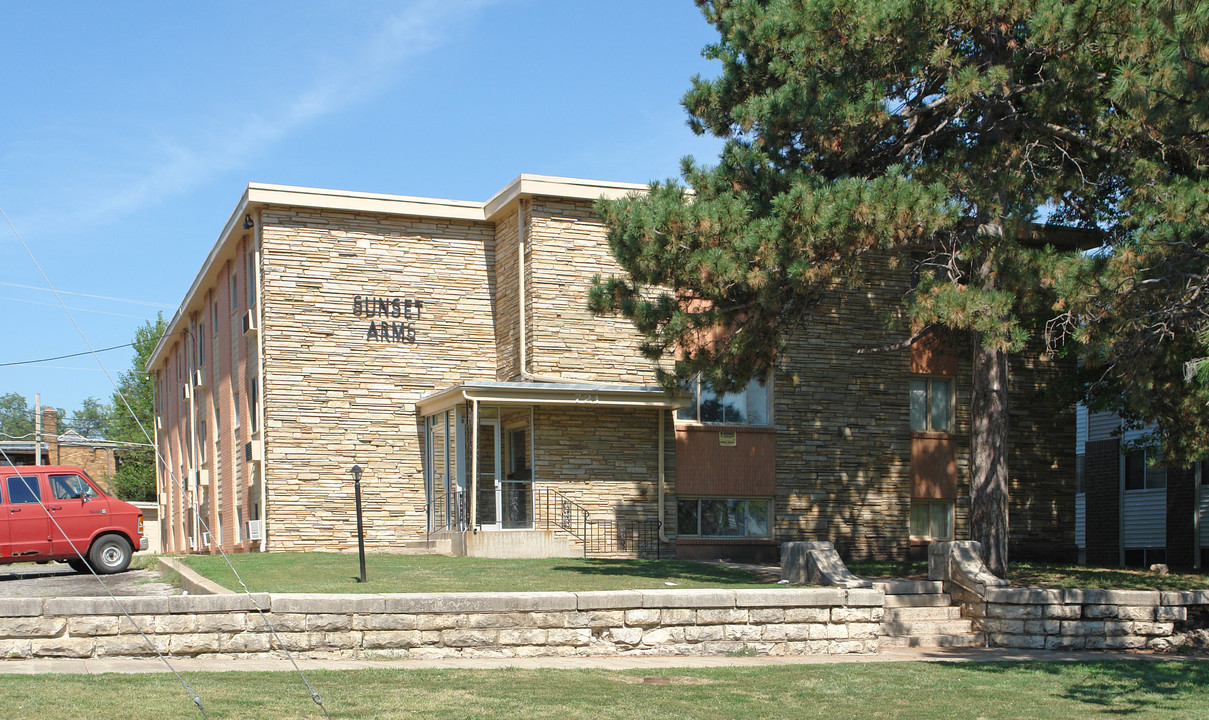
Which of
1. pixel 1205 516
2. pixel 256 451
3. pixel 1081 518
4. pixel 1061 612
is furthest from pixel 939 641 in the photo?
pixel 1081 518

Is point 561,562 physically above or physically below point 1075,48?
below

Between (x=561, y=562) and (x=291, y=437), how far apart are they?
692 centimetres

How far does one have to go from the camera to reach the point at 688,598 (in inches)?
483

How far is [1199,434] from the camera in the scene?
17000 millimetres

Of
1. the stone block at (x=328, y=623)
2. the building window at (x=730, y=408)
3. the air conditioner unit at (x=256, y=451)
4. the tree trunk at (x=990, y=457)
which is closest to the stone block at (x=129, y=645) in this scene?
the stone block at (x=328, y=623)

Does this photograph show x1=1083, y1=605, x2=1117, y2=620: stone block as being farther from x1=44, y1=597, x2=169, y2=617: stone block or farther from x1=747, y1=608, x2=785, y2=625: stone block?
x1=44, y1=597, x2=169, y2=617: stone block

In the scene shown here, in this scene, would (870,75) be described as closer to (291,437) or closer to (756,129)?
(756,129)

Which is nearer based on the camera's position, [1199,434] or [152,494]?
[1199,434]

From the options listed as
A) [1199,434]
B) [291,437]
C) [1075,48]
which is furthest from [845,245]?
[291,437]

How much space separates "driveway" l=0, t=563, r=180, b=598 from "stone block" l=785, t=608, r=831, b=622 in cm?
771

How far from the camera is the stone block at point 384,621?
442 inches

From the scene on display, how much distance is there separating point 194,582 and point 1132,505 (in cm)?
2489

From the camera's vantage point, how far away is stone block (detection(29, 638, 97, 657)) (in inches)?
413

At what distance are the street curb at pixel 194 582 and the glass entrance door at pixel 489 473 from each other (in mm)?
5651
